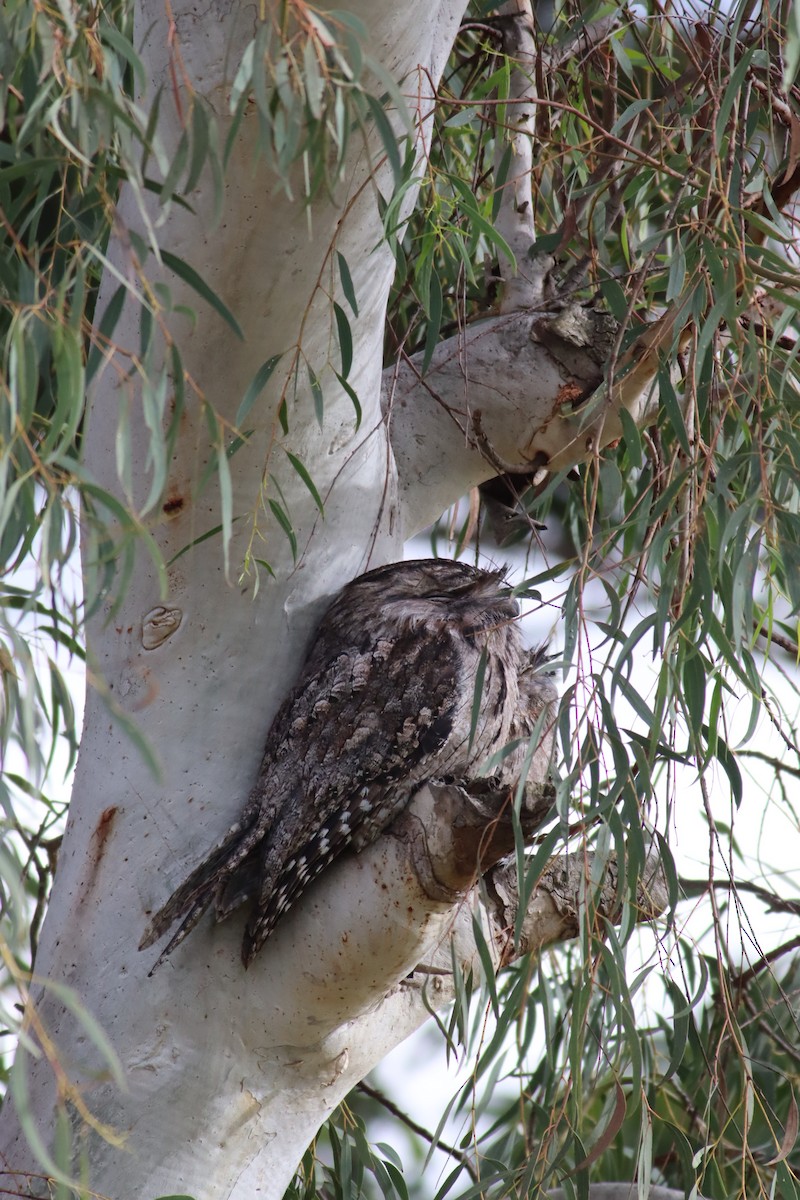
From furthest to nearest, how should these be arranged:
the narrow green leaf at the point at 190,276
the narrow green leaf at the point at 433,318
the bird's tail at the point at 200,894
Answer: the narrow green leaf at the point at 433,318, the bird's tail at the point at 200,894, the narrow green leaf at the point at 190,276

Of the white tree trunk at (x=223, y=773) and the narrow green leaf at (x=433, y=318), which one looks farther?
the narrow green leaf at (x=433, y=318)

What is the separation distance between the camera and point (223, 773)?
1.60m

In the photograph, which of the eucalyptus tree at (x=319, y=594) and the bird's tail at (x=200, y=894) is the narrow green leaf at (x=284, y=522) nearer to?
the eucalyptus tree at (x=319, y=594)

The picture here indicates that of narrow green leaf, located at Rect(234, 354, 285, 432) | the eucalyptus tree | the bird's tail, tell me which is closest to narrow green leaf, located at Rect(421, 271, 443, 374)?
the eucalyptus tree

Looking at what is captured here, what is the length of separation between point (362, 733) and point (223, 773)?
19 centimetres

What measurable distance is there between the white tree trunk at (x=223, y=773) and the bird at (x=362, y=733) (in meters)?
0.03

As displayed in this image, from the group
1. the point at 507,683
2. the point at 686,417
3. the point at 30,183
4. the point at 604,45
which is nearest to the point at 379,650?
the point at 507,683

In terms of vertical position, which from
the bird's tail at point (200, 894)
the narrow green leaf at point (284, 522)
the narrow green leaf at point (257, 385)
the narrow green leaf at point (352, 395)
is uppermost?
the narrow green leaf at point (352, 395)

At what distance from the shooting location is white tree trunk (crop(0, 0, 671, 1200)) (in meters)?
1.44

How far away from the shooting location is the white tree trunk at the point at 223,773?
1441 millimetres

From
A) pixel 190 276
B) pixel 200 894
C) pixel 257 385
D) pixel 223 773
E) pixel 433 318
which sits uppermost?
pixel 433 318

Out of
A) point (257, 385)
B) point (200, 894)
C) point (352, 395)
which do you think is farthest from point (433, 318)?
point (200, 894)

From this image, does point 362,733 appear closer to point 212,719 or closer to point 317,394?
point 212,719

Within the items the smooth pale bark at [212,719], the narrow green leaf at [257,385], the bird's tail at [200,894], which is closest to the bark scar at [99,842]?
the smooth pale bark at [212,719]
